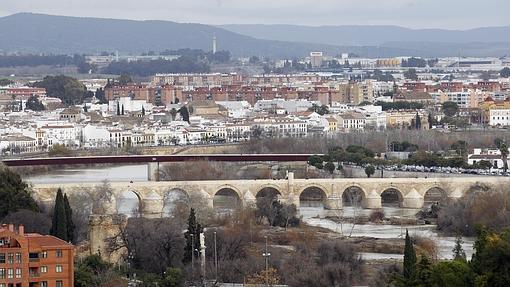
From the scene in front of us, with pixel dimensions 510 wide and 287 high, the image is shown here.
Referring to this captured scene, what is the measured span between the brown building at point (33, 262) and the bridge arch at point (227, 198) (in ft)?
45.6

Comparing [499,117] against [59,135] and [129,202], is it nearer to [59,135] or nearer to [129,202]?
[59,135]

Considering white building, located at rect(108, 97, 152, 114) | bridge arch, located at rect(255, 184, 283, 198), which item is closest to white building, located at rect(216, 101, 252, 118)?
white building, located at rect(108, 97, 152, 114)

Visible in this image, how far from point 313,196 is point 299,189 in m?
2.13

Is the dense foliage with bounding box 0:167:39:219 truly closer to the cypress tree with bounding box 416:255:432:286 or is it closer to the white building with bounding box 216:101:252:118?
the cypress tree with bounding box 416:255:432:286

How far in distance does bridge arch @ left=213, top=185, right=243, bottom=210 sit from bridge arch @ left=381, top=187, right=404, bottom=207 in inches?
122

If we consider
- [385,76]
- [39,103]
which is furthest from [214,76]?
[39,103]

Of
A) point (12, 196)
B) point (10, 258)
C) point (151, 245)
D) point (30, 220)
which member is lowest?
point (151, 245)

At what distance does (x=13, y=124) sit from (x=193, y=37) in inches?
5278

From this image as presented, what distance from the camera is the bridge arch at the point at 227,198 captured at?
35.2m

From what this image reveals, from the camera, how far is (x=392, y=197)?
38219mm

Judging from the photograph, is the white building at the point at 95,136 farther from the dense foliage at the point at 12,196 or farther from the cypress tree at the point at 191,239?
the cypress tree at the point at 191,239

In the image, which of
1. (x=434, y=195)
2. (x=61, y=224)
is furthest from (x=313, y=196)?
(x=61, y=224)

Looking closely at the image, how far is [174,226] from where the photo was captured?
84.1ft

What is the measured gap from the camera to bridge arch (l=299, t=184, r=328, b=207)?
3662cm
